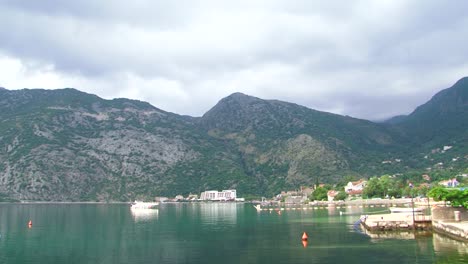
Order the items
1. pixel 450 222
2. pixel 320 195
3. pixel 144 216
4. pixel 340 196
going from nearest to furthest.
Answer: pixel 450 222 → pixel 144 216 → pixel 340 196 → pixel 320 195

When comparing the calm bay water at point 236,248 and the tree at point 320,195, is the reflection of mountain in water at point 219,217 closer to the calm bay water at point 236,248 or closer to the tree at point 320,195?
the calm bay water at point 236,248

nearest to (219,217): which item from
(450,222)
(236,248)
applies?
(236,248)

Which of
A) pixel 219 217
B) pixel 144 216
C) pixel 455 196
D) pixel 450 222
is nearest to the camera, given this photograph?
pixel 450 222

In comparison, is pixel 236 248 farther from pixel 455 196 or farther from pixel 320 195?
pixel 320 195

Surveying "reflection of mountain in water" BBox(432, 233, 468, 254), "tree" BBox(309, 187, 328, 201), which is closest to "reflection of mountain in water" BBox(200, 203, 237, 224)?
"reflection of mountain in water" BBox(432, 233, 468, 254)

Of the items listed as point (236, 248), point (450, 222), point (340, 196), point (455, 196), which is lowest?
point (236, 248)

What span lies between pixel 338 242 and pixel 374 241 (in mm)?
4422

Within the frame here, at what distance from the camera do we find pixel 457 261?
38094 millimetres

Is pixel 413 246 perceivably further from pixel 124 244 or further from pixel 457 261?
pixel 124 244

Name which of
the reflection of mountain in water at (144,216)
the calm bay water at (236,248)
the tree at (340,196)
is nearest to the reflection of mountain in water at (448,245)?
the calm bay water at (236,248)

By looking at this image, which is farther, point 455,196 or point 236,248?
→ point 455,196

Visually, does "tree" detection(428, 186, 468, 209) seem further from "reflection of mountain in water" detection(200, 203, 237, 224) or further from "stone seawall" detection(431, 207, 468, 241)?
"reflection of mountain in water" detection(200, 203, 237, 224)

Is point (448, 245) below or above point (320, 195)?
below

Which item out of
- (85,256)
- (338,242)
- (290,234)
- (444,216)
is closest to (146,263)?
(85,256)
